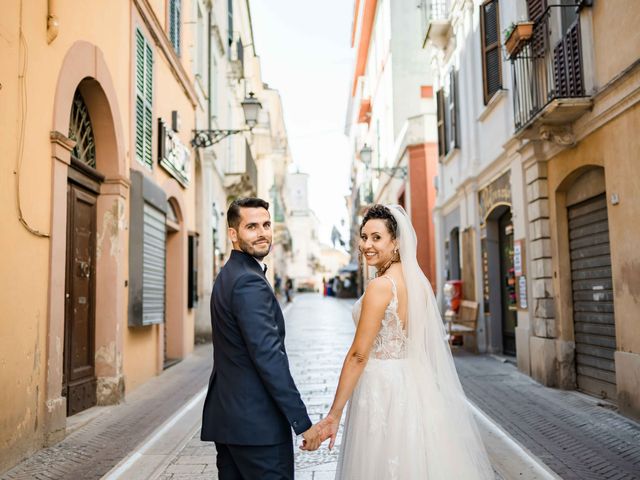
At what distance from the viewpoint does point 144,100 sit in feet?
33.1

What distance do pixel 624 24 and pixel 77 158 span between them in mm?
6613

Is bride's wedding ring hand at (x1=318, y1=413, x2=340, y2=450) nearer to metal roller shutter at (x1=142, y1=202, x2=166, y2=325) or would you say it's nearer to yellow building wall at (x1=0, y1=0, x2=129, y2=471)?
yellow building wall at (x1=0, y1=0, x2=129, y2=471)

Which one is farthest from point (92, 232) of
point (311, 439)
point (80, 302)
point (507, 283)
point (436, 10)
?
point (436, 10)

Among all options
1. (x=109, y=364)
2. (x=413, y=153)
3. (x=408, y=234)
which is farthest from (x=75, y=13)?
(x=413, y=153)

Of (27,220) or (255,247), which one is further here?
(27,220)

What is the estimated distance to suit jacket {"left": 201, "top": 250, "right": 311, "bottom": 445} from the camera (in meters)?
2.75

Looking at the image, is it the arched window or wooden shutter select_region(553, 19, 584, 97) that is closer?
the arched window

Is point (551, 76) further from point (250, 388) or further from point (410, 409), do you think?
point (250, 388)

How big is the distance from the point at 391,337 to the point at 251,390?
0.84m

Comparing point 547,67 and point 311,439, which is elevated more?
point 547,67

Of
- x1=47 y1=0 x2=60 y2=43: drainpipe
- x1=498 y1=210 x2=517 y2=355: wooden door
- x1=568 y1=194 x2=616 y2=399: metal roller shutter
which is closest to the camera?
x1=47 y1=0 x2=60 y2=43: drainpipe

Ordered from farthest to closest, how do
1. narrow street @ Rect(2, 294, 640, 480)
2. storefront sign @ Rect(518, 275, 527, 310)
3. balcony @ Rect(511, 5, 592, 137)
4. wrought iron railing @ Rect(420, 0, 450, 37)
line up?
1. wrought iron railing @ Rect(420, 0, 450, 37)
2. storefront sign @ Rect(518, 275, 527, 310)
3. balcony @ Rect(511, 5, 592, 137)
4. narrow street @ Rect(2, 294, 640, 480)

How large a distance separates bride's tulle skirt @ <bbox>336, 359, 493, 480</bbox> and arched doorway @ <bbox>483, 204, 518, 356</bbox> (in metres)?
9.82

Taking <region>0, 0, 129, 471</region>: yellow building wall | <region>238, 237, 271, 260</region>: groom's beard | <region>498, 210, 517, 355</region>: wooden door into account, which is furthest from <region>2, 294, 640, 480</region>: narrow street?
<region>238, 237, 271, 260</region>: groom's beard
